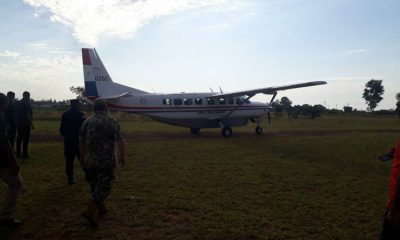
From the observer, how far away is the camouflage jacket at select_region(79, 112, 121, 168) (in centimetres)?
518

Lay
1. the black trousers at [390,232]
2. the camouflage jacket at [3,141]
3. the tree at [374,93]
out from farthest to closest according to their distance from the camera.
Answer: the tree at [374,93] → the camouflage jacket at [3,141] → the black trousers at [390,232]

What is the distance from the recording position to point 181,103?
66.7ft

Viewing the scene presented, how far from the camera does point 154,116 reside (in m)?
19.8

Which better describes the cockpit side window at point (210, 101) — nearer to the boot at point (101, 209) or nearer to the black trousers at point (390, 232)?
the boot at point (101, 209)

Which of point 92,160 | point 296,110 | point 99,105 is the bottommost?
point 296,110

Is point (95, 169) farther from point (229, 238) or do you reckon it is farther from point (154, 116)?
point (154, 116)

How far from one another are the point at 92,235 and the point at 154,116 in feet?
49.6

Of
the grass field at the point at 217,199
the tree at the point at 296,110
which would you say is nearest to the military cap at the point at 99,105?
the grass field at the point at 217,199

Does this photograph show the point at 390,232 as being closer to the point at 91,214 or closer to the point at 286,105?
the point at 91,214

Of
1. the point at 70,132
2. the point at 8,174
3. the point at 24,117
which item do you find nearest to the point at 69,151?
the point at 70,132

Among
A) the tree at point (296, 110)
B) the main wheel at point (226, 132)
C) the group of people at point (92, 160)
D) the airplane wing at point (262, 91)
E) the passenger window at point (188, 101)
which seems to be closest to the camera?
the group of people at point (92, 160)

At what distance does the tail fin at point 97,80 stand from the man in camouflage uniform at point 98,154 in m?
14.6

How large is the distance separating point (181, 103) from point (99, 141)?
599 inches

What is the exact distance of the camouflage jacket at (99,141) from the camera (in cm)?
518
